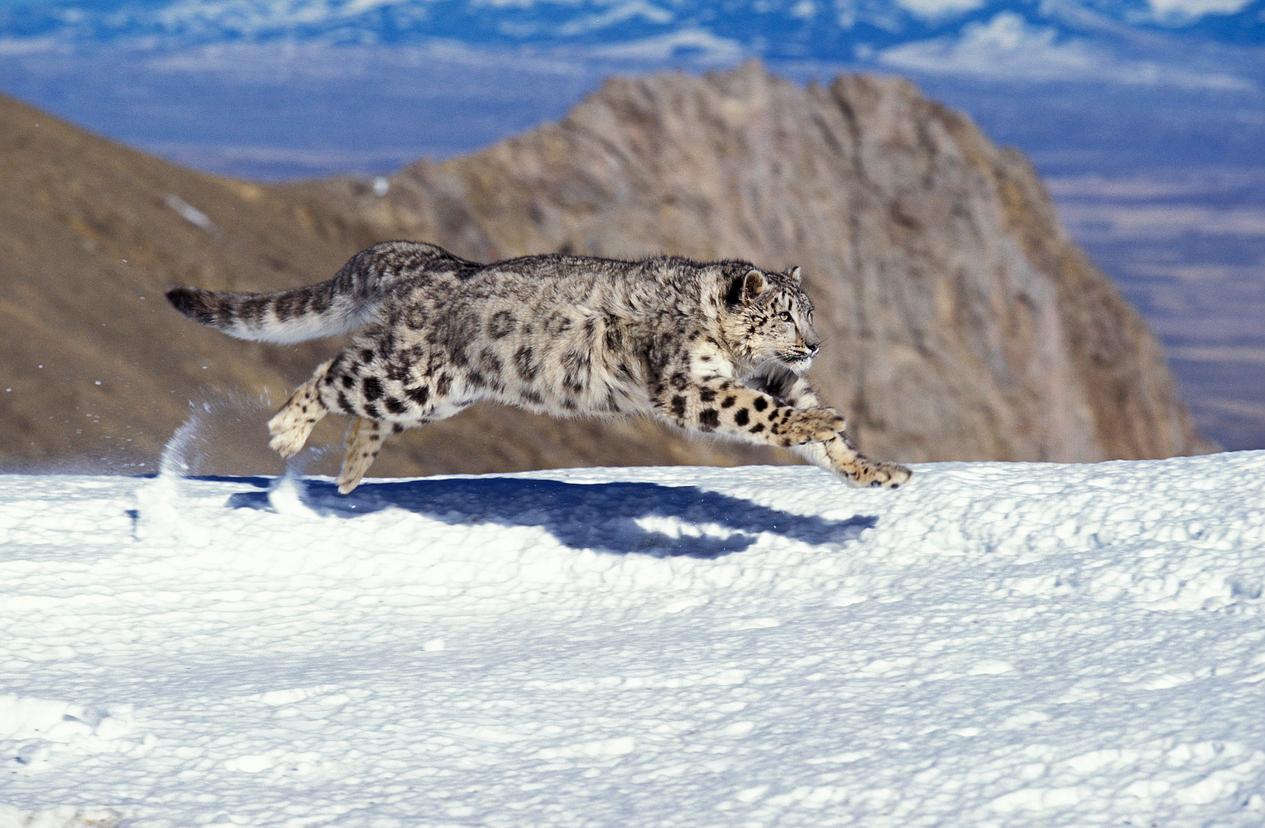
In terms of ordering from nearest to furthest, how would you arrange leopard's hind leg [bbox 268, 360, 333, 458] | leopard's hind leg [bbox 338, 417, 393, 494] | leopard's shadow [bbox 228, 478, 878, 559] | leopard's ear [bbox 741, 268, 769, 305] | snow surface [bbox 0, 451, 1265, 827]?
snow surface [bbox 0, 451, 1265, 827]
leopard's ear [bbox 741, 268, 769, 305]
leopard's shadow [bbox 228, 478, 878, 559]
leopard's hind leg [bbox 268, 360, 333, 458]
leopard's hind leg [bbox 338, 417, 393, 494]

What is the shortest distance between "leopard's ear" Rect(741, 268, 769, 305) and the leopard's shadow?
145cm

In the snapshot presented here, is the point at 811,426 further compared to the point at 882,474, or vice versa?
the point at 882,474

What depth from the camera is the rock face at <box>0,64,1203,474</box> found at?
99.5 feet

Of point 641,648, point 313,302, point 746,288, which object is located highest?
point 746,288

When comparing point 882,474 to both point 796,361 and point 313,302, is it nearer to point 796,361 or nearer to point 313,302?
point 796,361

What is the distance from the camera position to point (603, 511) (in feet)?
30.4

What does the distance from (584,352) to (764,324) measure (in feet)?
3.53

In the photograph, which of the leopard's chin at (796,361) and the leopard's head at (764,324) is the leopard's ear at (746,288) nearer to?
the leopard's head at (764,324)

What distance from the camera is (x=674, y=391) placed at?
829cm

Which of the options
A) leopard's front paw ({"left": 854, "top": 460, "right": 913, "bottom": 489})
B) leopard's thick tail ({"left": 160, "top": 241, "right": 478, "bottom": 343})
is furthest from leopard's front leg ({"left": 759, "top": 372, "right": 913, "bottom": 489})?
leopard's thick tail ({"left": 160, "top": 241, "right": 478, "bottom": 343})

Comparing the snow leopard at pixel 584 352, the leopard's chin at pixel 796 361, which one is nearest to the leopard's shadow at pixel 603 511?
the snow leopard at pixel 584 352

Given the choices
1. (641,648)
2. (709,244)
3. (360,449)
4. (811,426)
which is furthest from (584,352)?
(709,244)

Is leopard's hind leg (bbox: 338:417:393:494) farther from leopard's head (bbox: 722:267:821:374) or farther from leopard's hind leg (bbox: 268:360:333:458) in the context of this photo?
leopard's head (bbox: 722:267:821:374)

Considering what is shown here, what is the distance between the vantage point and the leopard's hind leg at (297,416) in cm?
925
